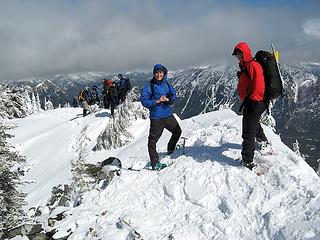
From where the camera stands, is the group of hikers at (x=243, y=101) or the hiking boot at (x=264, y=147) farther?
the hiking boot at (x=264, y=147)

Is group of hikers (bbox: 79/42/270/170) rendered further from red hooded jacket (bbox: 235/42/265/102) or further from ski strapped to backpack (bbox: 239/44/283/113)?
ski strapped to backpack (bbox: 239/44/283/113)

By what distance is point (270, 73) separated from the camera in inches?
327

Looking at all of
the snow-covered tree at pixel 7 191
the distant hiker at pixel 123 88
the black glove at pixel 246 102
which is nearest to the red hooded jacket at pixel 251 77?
the black glove at pixel 246 102

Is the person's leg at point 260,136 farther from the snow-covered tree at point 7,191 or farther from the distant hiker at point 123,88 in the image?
the distant hiker at point 123,88

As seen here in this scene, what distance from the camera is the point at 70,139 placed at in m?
25.4

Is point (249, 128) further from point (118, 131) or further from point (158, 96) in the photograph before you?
point (118, 131)

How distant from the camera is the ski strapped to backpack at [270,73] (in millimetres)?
8289

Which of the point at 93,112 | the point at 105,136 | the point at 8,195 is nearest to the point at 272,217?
the point at 8,195

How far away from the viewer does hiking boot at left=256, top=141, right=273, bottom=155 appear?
31.1 feet

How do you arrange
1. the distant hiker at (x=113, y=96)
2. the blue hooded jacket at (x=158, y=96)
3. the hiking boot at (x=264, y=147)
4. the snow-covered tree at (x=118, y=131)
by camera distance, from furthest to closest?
the distant hiker at (x=113, y=96) → the snow-covered tree at (x=118, y=131) → the blue hooded jacket at (x=158, y=96) → the hiking boot at (x=264, y=147)

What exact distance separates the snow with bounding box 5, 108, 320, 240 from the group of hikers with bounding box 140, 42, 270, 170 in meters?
0.50

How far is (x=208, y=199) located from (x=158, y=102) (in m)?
2.73

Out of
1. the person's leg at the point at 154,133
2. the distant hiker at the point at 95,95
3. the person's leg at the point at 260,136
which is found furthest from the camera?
the distant hiker at the point at 95,95

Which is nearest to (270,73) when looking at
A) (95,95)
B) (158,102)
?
(158,102)
